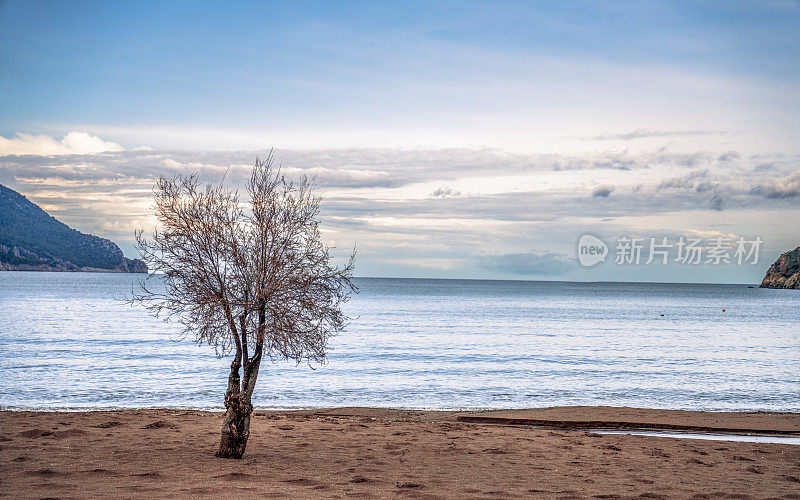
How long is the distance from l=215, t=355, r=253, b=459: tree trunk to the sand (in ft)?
0.94

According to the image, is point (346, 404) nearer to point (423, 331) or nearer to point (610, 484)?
point (610, 484)

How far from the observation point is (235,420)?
457 inches

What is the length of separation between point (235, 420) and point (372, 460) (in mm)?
2758

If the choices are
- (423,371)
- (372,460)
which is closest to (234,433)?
(372,460)

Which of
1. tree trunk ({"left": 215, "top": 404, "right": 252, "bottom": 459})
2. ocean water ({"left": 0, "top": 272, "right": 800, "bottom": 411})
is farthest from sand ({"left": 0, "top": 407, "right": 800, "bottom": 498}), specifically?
ocean water ({"left": 0, "top": 272, "right": 800, "bottom": 411})

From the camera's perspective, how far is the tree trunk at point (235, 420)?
448 inches

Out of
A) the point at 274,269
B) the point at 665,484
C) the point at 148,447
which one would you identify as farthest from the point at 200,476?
the point at 665,484

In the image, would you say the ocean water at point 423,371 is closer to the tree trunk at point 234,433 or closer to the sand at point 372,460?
the tree trunk at point 234,433

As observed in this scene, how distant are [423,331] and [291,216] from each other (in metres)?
42.0

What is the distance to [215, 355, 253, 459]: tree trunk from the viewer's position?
37.3ft

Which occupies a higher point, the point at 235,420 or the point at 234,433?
the point at 235,420

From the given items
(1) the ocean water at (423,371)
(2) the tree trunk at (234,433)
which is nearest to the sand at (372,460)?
(2) the tree trunk at (234,433)

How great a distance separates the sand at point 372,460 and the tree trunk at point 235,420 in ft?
0.94

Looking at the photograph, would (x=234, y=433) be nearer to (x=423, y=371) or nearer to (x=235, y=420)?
(x=235, y=420)
